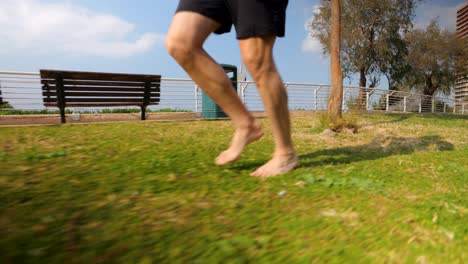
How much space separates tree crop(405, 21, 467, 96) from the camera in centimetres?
3016

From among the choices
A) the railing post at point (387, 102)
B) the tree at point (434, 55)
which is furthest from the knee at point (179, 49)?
the tree at point (434, 55)

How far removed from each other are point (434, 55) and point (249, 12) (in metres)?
34.7

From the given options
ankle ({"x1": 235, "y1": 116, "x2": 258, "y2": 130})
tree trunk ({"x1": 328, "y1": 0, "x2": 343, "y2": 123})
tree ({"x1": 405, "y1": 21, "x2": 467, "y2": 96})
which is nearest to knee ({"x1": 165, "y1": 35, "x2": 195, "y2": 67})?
ankle ({"x1": 235, "y1": 116, "x2": 258, "y2": 130})

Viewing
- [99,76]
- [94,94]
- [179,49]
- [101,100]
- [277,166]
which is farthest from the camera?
[101,100]

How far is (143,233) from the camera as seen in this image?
1.19 m

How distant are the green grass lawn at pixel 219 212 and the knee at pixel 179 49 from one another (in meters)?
0.74

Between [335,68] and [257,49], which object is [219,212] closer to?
[257,49]

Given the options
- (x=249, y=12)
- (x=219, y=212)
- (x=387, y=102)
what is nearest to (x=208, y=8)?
(x=249, y=12)

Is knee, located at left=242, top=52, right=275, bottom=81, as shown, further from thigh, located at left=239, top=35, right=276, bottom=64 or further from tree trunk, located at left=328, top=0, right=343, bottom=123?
tree trunk, located at left=328, top=0, right=343, bottom=123

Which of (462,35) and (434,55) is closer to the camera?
(434,55)

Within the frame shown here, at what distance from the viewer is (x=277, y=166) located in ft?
7.39

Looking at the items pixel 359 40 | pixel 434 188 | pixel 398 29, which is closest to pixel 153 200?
pixel 434 188

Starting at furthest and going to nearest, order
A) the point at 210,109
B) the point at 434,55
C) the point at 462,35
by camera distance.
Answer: the point at 462,35 → the point at 434,55 → the point at 210,109

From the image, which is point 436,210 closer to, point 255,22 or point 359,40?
point 255,22
